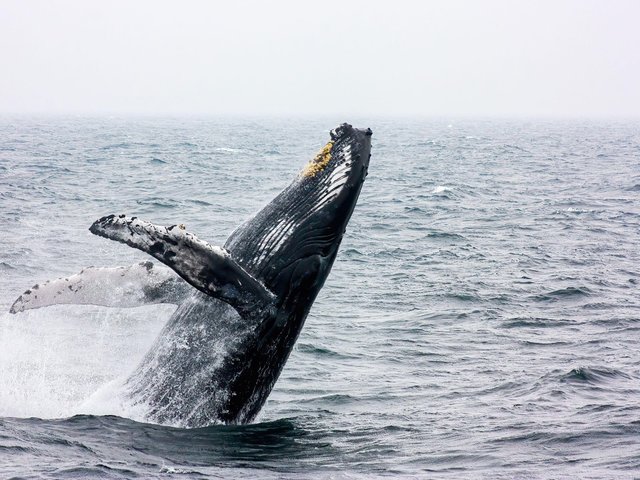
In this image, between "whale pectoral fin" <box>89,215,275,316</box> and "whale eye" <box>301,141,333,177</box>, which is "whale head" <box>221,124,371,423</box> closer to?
"whale eye" <box>301,141,333,177</box>

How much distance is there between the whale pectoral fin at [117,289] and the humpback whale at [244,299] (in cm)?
1

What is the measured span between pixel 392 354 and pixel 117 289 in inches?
214

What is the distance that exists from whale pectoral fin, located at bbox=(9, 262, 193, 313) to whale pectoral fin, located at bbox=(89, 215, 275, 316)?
130 cm

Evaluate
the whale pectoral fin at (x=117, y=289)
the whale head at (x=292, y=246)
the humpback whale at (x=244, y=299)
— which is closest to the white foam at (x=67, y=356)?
the humpback whale at (x=244, y=299)

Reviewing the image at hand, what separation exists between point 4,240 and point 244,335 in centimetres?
1457

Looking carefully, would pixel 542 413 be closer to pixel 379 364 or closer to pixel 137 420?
pixel 379 364

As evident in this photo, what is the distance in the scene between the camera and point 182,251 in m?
7.91

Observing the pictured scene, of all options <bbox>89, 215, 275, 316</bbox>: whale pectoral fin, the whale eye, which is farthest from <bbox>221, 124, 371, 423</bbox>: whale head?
<bbox>89, 215, 275, 316</bbox>: whale pectoral fin

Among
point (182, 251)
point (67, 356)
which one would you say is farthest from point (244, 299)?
point (67, 356)

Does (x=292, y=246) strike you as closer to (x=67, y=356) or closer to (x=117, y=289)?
(x=117, y=289)

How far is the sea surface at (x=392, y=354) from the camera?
8188 millimetres

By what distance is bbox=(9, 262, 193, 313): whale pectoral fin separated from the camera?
9.18 metres

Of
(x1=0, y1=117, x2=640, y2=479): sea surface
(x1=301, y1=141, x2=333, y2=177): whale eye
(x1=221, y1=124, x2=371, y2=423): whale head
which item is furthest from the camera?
(x1=301, y1=141, x2=333, y2=177): whale eye

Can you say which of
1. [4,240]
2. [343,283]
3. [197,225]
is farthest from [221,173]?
[343,283]
